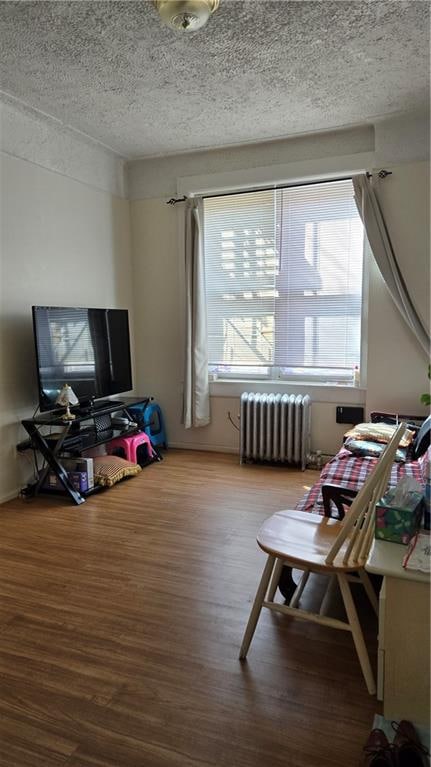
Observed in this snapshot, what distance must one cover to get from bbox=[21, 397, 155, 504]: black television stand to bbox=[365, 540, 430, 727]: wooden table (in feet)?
8.45

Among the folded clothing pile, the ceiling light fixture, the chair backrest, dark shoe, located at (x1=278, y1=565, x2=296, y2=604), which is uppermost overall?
the ceiling light fixture

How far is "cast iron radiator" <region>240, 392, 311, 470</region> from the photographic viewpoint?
436 centimetres

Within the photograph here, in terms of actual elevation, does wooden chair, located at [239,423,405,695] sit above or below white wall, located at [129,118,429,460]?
below

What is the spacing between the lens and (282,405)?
4.39 m

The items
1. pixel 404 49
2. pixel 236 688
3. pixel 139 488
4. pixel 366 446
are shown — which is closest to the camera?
pixel 236 688

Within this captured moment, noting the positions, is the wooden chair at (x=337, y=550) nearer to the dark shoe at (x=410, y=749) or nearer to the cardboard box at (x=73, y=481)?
the dark shoe at (x=410, y=749)

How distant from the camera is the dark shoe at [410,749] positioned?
1336mm

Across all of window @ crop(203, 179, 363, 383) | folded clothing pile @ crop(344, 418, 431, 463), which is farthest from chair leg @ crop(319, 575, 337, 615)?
window @ crop(203, 179, 363, 383)

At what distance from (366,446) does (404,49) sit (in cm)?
248

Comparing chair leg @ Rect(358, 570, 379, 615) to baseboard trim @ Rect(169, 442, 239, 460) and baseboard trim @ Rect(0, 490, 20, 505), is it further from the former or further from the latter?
baseboard trim @ Rect(169, 442, 239, 460)

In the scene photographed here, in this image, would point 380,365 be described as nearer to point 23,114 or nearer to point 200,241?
point 200,241

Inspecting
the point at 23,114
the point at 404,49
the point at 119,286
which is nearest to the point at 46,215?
the point at 23,114

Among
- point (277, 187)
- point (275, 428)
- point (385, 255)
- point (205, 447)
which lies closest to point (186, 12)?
point (277, 187)

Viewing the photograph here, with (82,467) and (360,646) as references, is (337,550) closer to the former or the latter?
(360,646)
